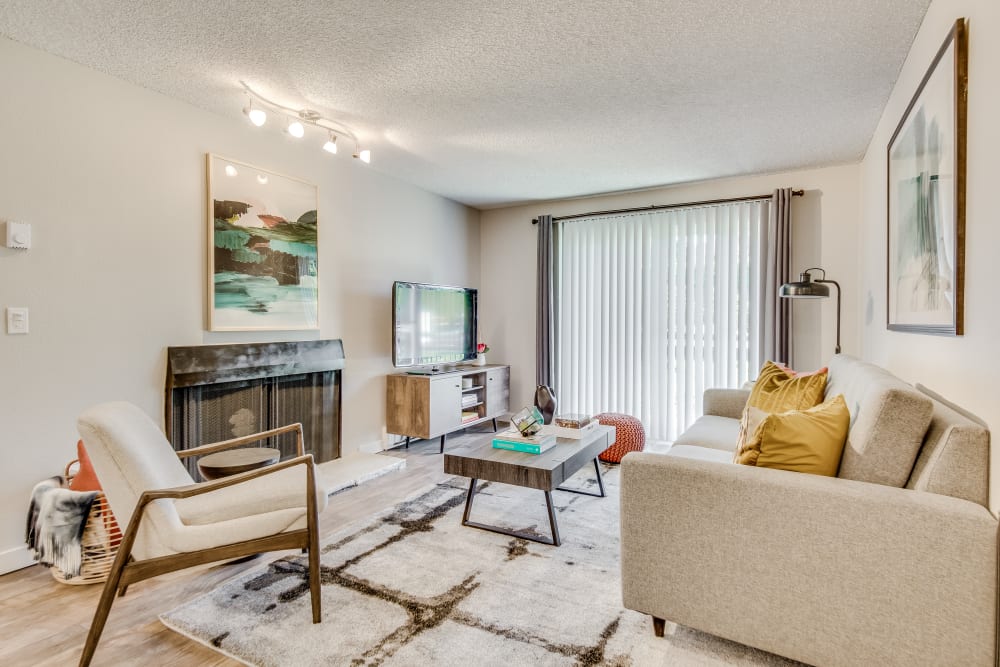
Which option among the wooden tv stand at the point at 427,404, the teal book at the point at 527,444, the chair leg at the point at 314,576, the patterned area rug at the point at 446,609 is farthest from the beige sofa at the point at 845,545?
the wooden tv stand at the point at 427,404

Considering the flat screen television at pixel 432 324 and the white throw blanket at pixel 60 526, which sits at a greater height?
the flat screen television at pixel 432 324

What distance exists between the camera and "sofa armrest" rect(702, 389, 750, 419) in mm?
3602

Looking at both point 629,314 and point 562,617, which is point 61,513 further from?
point 629,314

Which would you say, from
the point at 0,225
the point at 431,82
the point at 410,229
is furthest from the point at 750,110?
the point at 0,225

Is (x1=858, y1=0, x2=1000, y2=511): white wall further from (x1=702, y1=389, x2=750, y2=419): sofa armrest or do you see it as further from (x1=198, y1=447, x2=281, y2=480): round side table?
(x1=198, y1=447, x2=281, y2=480): round side table

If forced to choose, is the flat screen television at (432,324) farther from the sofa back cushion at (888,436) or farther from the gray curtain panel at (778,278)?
the sofa back cushion at (888,436)

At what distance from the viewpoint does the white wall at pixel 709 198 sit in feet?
13.5

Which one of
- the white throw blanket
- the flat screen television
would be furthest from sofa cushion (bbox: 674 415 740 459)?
the white throw blanket

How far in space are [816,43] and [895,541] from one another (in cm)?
217

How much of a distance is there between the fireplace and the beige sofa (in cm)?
254

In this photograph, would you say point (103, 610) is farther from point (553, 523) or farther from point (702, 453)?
point (702, 453)

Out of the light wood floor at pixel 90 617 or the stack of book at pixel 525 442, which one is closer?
the light wood floor at pixel 90 617

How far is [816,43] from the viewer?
2.33 m

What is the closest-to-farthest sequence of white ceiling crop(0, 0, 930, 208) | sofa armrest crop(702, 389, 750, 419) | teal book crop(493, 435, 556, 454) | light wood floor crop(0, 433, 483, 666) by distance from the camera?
light wood floor crop(0, 433, 483, 666)
white ceiling crop(0, 0, 930, 208)
teal book crop(493, 435, 556, 454)
sofa armrest crop(702, 389, 750, 419)
